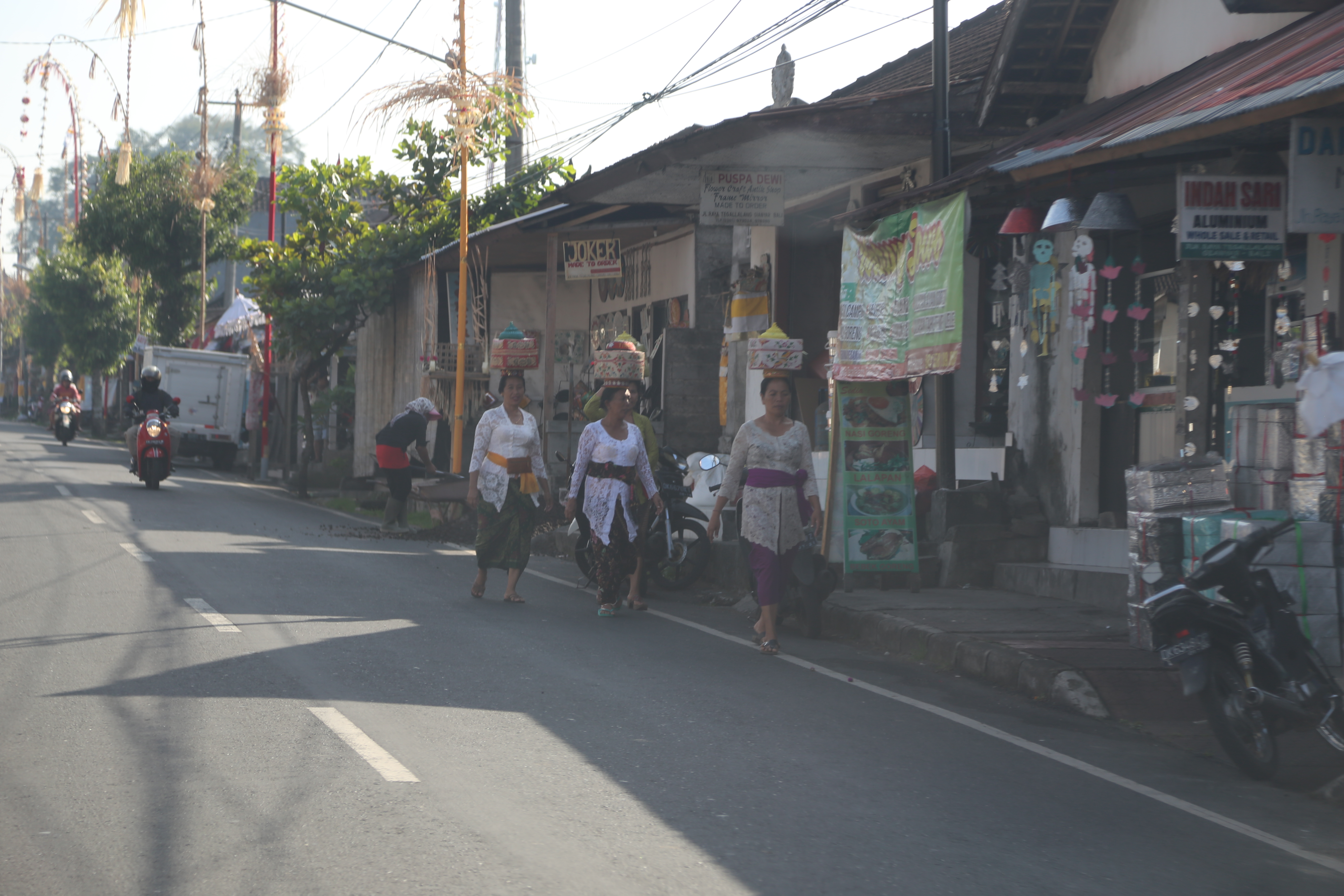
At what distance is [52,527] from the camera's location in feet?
47.5

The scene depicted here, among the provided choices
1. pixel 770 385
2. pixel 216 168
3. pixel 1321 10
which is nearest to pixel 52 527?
pixel 770 385

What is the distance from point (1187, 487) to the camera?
27.3 ft

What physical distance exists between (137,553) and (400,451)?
16.4ft

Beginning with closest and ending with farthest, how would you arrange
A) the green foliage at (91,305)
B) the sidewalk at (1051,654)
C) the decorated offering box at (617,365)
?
the sidewalk at (1051,654)
the decorated offering box at (617,365)
the green foliage at (91,305)

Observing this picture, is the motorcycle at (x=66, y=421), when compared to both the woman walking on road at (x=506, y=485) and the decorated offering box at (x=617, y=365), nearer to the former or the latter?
the decorated offering box at (x=617, y=365)

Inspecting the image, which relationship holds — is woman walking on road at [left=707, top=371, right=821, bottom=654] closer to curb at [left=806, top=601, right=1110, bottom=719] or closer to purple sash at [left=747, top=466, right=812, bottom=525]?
purple sash at [left=747, top=466, right=812, bottom=525]

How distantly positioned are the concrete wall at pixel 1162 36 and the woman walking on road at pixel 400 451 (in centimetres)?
929

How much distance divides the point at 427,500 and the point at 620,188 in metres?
5.34

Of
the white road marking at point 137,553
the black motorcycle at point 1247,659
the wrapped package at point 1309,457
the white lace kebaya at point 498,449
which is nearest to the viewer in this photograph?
the black motorcycle at point 1247,659

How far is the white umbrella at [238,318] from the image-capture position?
3525cm

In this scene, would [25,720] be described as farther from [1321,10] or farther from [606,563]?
[1321,10]

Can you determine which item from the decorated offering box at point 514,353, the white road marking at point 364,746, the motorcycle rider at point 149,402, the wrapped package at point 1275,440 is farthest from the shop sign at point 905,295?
the motorcycle rider at point 149,402

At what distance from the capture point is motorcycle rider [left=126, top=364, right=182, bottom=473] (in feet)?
66.6

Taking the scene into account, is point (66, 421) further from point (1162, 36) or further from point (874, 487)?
point (1162, 36)
